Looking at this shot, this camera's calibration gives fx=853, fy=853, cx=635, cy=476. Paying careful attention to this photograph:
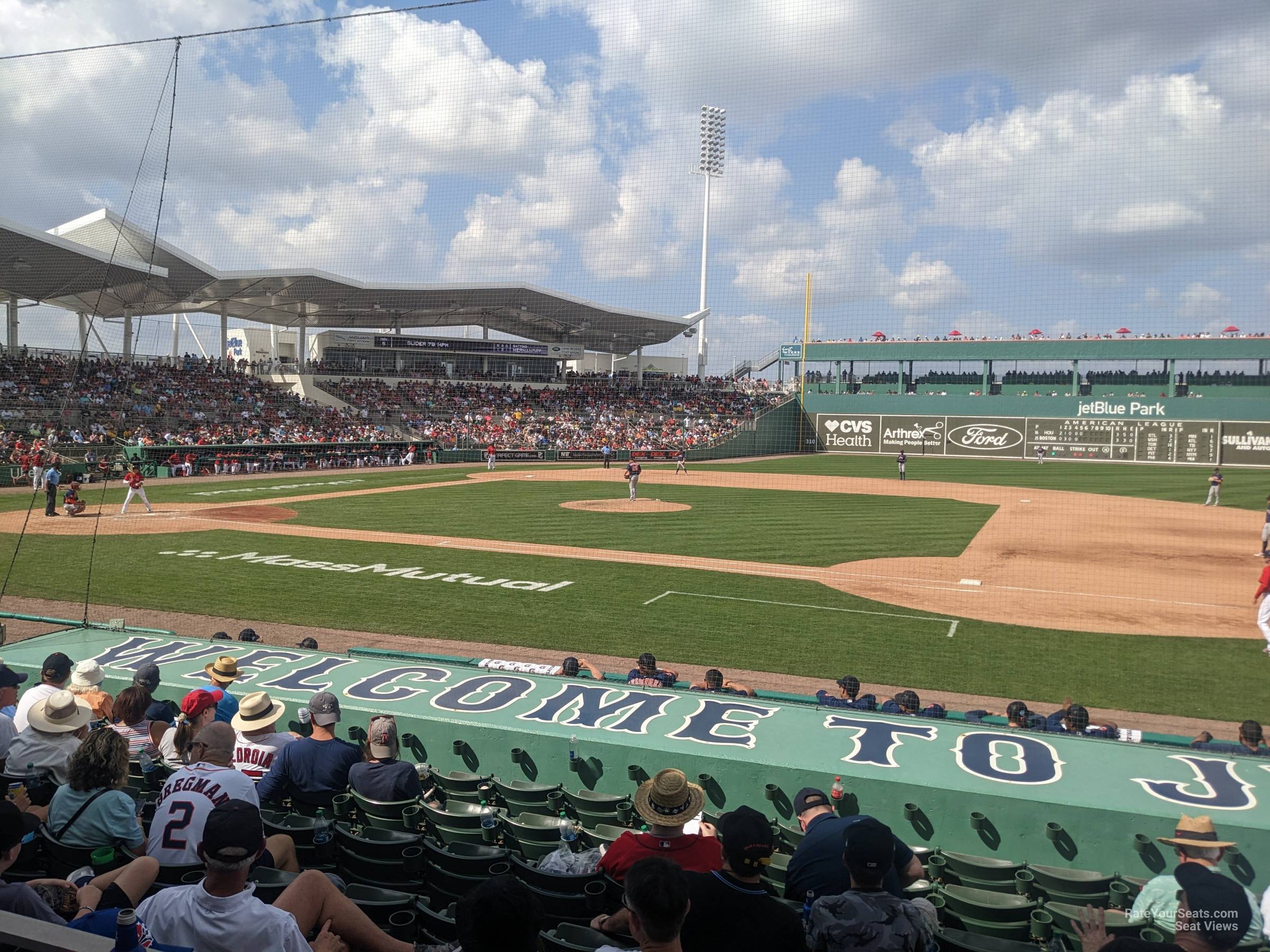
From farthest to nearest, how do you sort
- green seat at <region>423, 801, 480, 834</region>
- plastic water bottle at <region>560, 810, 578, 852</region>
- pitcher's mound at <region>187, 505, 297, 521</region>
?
pitcher's mound at <region>187, 505, 297, 521</region>, green seat at <region>423, 801, 480, 834</region>, plastic water bottle at <region>560, 810, 578, 852</region>

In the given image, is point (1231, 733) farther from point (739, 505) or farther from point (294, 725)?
point (739, 505)

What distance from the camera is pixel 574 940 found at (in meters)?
3.10

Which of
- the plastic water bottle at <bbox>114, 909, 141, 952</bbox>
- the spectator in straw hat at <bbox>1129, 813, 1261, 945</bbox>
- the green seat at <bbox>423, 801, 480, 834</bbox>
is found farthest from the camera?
the green seat at <bbox>423, 801, 480, 834</bbox>

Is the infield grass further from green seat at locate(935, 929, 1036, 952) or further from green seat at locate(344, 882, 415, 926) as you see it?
green seat at locate(344, 882, 415, 926)

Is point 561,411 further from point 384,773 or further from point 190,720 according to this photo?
point 384,773

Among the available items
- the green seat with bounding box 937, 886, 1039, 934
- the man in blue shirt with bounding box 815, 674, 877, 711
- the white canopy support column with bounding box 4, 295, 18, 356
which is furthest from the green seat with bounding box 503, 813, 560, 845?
the white canopy support column with bounding box 4, 295, 18, 356

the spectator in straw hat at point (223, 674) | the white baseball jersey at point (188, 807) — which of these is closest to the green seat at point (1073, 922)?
the white baseball jersey at point (188, 807)

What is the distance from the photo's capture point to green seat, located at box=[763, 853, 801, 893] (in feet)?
13.0

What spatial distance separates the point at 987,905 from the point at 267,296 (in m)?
42.8

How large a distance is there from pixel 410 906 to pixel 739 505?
76.7 feet

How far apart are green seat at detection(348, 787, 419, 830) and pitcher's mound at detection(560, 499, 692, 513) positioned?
64.7ft

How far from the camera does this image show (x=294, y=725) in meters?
6.40

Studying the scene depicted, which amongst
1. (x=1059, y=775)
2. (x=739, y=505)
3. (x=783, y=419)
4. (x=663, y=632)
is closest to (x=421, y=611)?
(x=663, y=632)

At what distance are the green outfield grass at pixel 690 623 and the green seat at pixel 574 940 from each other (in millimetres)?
7227
